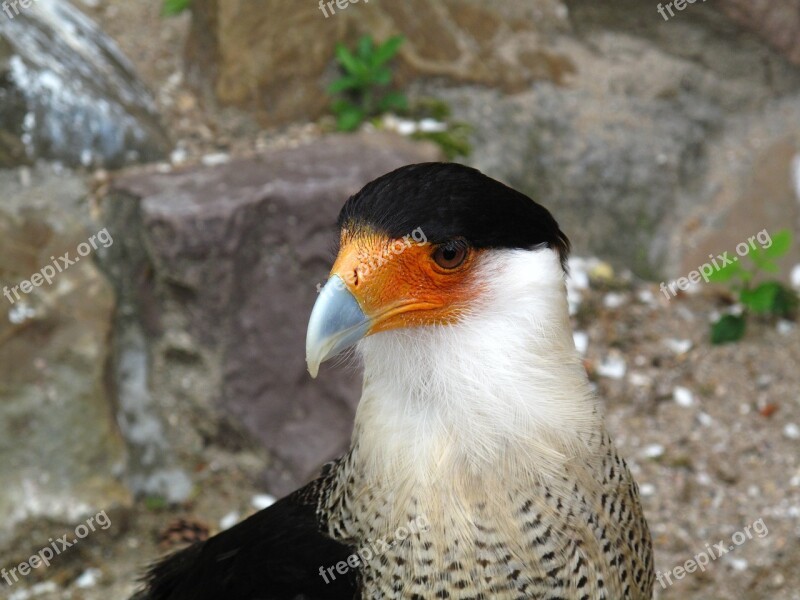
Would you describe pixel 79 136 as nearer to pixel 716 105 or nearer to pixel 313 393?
pixel 313 393

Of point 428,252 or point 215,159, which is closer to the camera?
point 428,252

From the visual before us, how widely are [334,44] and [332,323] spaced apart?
8.64 feet

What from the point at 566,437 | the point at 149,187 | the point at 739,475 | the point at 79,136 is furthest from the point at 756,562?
the point at 79,136

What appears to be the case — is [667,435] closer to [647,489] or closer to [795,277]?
[647,489]

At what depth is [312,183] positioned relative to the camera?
3.60 meters

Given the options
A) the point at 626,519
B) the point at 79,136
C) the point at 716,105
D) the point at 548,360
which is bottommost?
the point at 716,105

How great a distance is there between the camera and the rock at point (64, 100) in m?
3.61

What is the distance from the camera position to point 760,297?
391 centimetres

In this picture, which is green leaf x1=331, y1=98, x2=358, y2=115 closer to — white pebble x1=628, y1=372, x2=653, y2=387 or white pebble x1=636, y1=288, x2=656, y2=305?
white pebble x1=636, y1=288, x2=656, y2=305

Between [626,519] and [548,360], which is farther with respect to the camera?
[626,519]

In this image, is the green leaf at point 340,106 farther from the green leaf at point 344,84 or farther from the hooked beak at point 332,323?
the hooked beak at point 332,323

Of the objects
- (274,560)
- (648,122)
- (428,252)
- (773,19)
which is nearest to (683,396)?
(648,122)

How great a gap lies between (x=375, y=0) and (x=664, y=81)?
4.38 feet

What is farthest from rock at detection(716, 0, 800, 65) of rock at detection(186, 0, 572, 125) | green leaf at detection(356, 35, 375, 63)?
green leaf at detection(356, 35, 375, 63)
